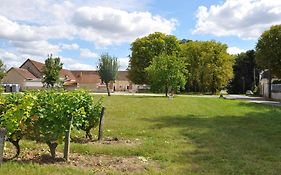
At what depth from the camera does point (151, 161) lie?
9156 millimetres

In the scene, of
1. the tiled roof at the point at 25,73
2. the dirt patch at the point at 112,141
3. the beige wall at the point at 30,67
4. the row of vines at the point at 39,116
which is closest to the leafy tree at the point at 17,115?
the row of vines at the point at 39,116

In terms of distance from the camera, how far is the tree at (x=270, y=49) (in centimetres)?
5181

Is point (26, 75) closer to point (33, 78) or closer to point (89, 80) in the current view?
point (33, 78)

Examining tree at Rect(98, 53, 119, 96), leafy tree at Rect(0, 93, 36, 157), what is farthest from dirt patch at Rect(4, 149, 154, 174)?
tree at Rect(98, 53, 119, 96)

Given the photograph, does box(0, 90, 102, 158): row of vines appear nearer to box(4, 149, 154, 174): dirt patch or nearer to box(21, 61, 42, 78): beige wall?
box(4, 149, 154, 174): dirt patch

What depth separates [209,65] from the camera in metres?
79.2

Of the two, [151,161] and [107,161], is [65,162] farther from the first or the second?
[151,161]

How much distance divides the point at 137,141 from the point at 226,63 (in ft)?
230

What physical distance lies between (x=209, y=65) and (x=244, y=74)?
2281 cm

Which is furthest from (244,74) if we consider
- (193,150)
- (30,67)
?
(193,150)

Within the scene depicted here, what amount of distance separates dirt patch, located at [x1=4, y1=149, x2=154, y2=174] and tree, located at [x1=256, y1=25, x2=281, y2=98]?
45661mm

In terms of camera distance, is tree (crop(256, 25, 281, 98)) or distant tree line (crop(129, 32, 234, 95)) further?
distant tree line (crop(129, 32, 234, 95))

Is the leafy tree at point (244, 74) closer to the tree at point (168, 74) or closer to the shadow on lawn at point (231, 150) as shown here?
the tree at point (168, 74)

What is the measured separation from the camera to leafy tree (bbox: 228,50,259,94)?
98625mm
